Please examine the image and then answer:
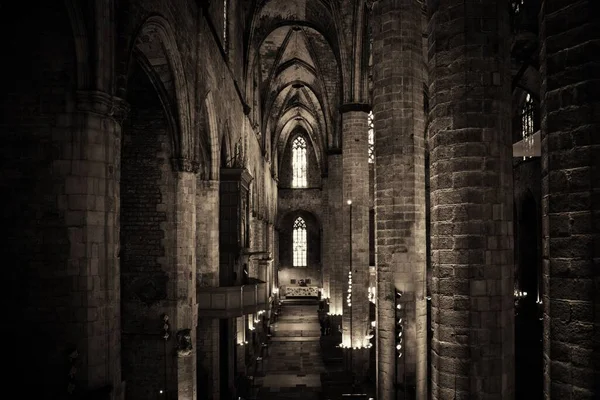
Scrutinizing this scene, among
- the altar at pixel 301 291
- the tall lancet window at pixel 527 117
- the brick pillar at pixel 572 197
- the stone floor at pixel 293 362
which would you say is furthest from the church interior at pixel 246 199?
the altar at pixel 301 291

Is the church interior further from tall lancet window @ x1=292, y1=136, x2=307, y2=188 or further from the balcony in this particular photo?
tall lancet window @ x1=292, y1=136, x2=307, y2=188

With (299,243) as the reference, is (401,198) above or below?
above

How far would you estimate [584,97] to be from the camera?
13.6ft

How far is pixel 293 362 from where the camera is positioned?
79.6 feet

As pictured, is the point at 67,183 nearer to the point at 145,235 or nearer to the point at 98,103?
the point at 98,103

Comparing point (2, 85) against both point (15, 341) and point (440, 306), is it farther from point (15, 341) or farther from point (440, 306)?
point (440, 306)

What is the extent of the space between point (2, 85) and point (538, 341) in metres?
19.8

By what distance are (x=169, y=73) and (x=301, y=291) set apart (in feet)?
128

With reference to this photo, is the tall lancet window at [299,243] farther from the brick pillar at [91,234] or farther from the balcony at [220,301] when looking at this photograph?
the brick pillar at [91,234]

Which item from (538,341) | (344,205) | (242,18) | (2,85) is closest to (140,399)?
(2,85)

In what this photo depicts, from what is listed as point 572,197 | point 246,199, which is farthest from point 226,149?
point 572,197

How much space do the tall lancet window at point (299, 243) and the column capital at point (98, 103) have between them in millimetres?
42131

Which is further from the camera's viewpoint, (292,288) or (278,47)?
(292,288)

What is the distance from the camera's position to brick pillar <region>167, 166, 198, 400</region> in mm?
12234
